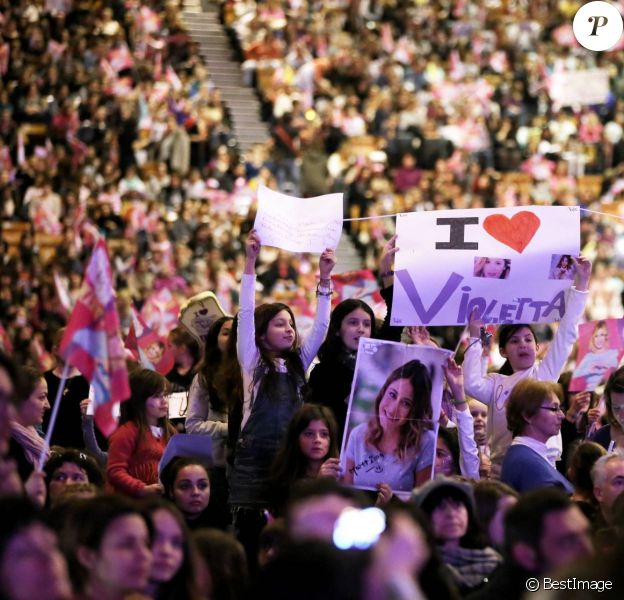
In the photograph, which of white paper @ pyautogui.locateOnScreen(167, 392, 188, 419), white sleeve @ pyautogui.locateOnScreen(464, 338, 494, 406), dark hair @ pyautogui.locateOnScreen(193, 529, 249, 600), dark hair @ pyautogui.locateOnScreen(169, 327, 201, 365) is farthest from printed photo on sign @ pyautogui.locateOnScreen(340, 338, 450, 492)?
dark hair @ pyautogui.locateOnScreen(169, 327, 201, 365)

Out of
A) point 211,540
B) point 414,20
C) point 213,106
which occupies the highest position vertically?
point 414,20

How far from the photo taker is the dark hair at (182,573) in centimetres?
537

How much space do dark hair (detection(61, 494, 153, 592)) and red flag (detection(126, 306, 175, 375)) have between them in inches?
183

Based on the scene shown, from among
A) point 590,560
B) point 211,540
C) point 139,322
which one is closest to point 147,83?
point 139,322

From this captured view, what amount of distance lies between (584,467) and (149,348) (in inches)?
165

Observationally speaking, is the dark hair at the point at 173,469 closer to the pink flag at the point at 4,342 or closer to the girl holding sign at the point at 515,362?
the girl holding sign at the point at 515,362

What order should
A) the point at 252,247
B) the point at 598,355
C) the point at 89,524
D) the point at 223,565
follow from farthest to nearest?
the point at 598,355, the point at 252,247, the point at 223,565, the point at 89,524

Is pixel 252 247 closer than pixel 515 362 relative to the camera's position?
→ Yes

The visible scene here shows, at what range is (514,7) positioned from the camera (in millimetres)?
29812

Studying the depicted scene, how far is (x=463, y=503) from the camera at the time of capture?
20.0ft

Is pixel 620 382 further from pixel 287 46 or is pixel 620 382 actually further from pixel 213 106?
pixel 287 46

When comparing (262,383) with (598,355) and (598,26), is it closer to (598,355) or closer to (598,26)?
(598,355)

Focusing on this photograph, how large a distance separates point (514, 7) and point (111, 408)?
79.9 feet

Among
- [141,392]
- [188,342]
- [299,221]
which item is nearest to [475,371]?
[299,221]
